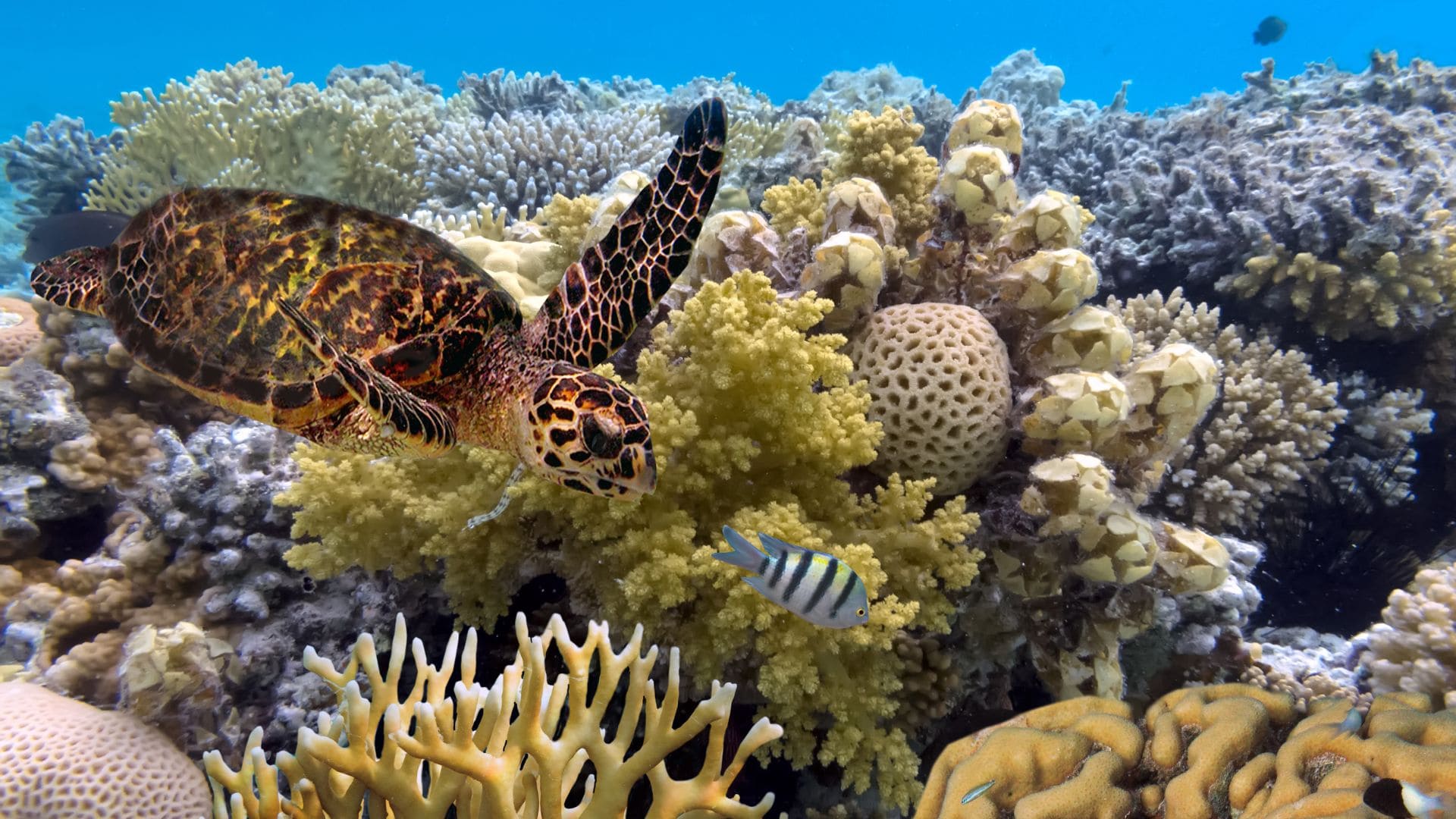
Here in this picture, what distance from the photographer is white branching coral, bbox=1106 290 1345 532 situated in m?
3.83

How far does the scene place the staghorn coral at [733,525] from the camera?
2.35 m

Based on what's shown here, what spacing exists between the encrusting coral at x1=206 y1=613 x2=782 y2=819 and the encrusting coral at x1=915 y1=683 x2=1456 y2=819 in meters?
0.82

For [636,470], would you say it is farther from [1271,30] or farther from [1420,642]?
[1271,30]

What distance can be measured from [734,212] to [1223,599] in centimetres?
289

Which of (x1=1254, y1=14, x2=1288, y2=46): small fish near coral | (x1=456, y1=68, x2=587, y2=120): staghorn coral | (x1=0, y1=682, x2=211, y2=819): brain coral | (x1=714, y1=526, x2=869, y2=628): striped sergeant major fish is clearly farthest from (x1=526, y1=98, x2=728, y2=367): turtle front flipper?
(x1=1254, y1=14, x2=1288, y2=46): small fish near coral

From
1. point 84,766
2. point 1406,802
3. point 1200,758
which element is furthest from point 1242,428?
point 84,766

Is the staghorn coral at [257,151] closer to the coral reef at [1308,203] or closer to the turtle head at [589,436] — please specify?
the turtle head at [589,436]

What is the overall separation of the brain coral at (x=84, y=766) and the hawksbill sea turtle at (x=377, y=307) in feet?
4.14

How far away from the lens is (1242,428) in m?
4.03

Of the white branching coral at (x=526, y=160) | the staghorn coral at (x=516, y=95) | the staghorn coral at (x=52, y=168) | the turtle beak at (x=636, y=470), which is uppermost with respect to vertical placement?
the staghorn coral at (x=516, y=95)

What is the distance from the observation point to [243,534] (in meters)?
3.16

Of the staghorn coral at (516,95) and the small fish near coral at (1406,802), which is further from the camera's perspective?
the staghorn coral at (516,95)

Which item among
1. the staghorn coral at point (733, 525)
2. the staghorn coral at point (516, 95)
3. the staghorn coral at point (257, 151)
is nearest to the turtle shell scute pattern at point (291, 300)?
the staghorn coral at point (733, 525)

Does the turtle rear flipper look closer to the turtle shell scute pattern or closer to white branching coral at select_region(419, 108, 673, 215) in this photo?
the turtle shell scute pattern
